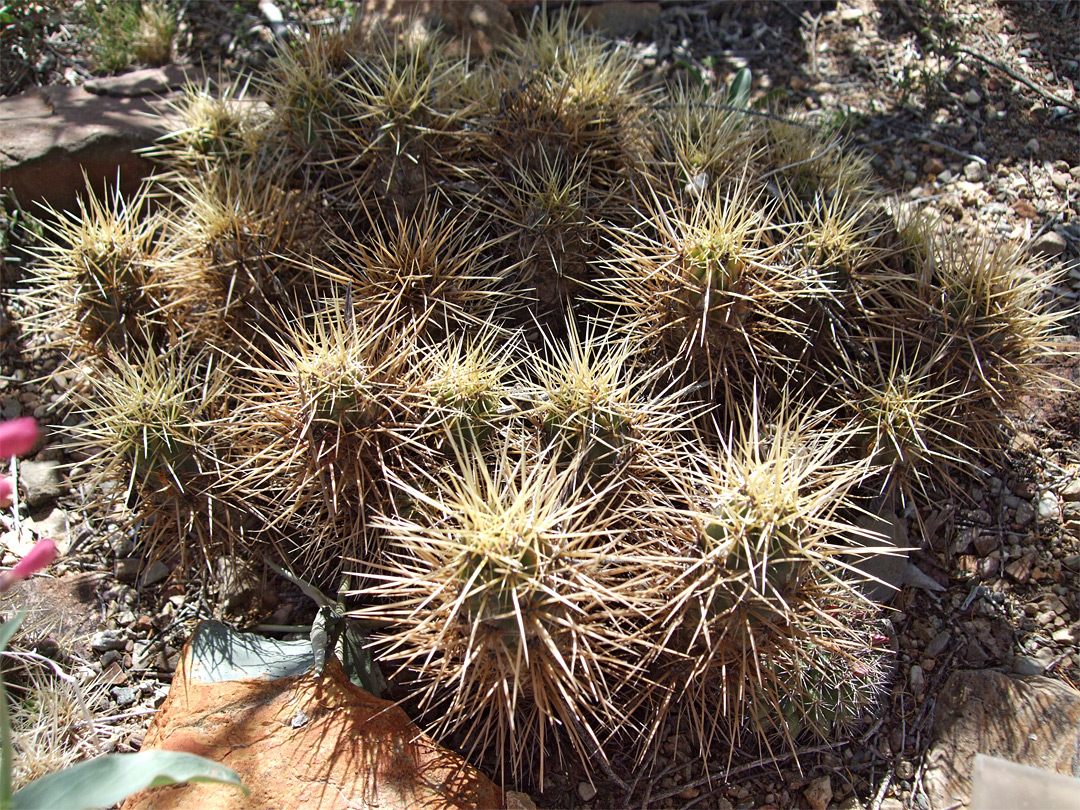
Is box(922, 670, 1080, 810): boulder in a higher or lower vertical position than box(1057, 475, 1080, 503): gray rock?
lower

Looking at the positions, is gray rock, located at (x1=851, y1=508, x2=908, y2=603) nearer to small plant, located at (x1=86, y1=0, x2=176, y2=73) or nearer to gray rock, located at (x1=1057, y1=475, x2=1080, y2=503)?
gray rock, located at (x1=1057, y1=475, x2=1080, y2=503)

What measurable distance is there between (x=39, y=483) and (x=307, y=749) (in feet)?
5.96

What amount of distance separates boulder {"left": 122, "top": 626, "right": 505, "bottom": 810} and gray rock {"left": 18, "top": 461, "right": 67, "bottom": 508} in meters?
1.29

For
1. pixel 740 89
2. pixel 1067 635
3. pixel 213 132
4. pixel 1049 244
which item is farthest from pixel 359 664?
pixel 1049 244

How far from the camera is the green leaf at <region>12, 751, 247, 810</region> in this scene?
1612 mm

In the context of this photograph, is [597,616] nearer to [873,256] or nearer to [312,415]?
[312,415]

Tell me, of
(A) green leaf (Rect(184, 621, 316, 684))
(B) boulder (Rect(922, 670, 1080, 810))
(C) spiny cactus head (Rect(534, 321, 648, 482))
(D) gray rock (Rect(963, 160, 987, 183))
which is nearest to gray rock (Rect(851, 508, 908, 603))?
(B) boulder (Rect(922, 670, 1080, 810))

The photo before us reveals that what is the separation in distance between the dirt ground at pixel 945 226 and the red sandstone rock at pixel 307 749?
0.35 meters

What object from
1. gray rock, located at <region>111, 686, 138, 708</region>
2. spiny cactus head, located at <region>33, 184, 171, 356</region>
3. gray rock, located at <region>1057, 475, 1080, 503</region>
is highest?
spiny cactus head, located at <region>33, 184, 171, 356</region>

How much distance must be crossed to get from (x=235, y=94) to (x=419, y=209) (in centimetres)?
179

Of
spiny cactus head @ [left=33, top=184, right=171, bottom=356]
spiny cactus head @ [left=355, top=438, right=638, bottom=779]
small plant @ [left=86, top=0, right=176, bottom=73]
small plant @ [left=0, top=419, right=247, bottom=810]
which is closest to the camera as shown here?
small plant @ [left=0, top=419, right=247, bottom=810]

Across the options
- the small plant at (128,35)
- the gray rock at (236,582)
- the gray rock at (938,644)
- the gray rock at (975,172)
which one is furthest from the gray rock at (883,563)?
the small plant at (128,35)

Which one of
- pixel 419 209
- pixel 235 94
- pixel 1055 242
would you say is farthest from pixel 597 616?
pixel 235 94

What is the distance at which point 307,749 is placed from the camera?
2309mm
